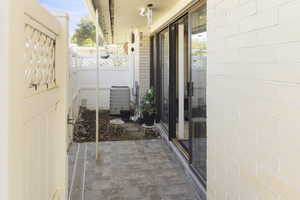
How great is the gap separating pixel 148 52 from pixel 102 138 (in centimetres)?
261

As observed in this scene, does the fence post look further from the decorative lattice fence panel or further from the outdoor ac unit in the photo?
the outdoor ac unit

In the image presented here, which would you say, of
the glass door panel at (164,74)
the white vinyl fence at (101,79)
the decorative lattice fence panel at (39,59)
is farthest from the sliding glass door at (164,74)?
the decorative lattice fence panel at (39,59)

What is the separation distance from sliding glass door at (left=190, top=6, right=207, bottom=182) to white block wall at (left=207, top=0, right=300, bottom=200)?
71 centimetres

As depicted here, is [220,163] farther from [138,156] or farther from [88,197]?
[138,156]

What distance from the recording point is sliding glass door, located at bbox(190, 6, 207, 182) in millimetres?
2799

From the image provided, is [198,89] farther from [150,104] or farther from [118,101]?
[118,101]

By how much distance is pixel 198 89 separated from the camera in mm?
2990

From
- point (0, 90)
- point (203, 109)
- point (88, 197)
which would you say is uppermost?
point (0, 90)

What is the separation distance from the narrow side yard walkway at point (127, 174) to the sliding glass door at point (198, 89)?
355mm

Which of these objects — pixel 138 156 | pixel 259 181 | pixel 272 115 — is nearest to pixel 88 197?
pixel 138 156

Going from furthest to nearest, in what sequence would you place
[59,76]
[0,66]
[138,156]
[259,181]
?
[138,156] → [59,76] → [259,181] → [0,66]

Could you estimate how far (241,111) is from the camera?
1610mm

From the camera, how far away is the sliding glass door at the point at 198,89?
9.18 ft

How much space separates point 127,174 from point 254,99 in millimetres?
2301
